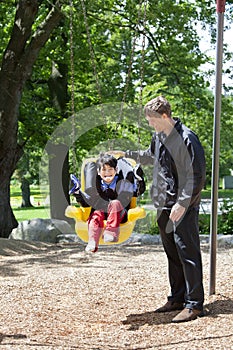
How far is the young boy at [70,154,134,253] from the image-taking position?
522cm

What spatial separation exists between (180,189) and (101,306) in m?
1.53

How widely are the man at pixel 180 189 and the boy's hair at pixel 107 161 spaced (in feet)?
1.29

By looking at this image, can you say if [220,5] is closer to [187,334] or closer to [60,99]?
[187,334]

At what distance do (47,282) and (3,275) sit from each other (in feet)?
3.31

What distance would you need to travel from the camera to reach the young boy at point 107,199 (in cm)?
522

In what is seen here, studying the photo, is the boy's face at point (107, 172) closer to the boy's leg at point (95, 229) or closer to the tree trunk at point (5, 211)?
the boy's leg at point (95, 229)

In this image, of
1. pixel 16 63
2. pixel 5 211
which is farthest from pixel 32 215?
pixel 16 63

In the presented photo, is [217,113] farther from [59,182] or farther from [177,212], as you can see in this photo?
[59,182]

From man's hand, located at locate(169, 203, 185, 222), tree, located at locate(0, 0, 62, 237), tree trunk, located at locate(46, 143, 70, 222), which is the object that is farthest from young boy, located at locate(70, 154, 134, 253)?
tree trunk, located at locate(46, 143, 70, 222)

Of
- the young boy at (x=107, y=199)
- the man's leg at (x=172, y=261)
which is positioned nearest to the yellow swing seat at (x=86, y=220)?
the young boy at (x=107, y=199)

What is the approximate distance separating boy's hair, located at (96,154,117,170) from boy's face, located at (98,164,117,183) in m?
0.03

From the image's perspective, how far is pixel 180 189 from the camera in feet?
15.6

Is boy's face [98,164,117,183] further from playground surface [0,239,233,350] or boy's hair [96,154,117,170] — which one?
playground surface [0,239,233,350]

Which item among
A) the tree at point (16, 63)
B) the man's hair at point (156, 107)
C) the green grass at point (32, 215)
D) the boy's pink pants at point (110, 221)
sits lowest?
the green grass at point (32, 215)
